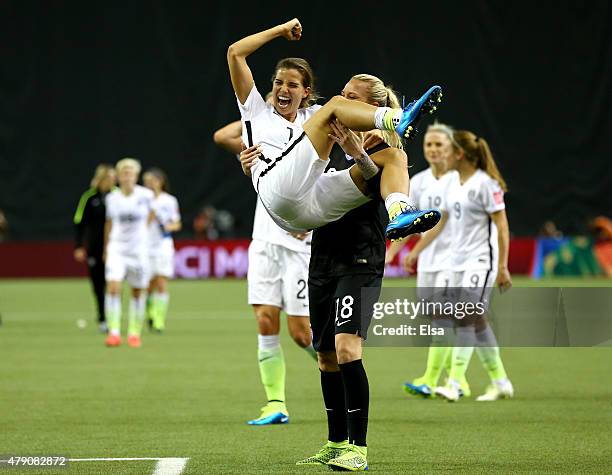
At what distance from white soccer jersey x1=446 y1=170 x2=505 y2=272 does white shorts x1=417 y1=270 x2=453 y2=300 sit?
120 millimetres

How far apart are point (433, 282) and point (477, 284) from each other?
0.51 meters

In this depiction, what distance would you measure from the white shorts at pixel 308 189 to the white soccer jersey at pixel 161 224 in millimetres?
11207

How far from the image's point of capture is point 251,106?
756cm

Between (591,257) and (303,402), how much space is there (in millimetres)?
23063

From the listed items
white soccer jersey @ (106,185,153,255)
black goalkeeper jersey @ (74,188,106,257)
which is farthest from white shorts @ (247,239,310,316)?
black goalkeeper jersey @ (74,188,106,257)

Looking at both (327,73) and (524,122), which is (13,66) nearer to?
(327,73)

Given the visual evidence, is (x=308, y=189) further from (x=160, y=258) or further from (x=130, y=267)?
(x=160, y=258)

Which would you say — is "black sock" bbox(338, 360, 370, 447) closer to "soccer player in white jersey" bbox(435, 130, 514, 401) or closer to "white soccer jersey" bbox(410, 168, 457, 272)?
"soccer player in white jersey" bbox(435, 130, 514, 401)

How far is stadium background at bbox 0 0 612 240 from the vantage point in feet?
119

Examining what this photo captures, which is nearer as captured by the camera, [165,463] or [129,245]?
[165,463]

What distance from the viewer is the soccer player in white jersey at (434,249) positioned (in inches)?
408

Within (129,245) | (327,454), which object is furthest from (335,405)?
(129,245)

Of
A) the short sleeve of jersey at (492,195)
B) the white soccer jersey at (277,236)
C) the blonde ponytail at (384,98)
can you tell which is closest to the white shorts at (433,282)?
the short sleeve of jersey at (492,195)

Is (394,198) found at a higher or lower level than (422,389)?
higher
